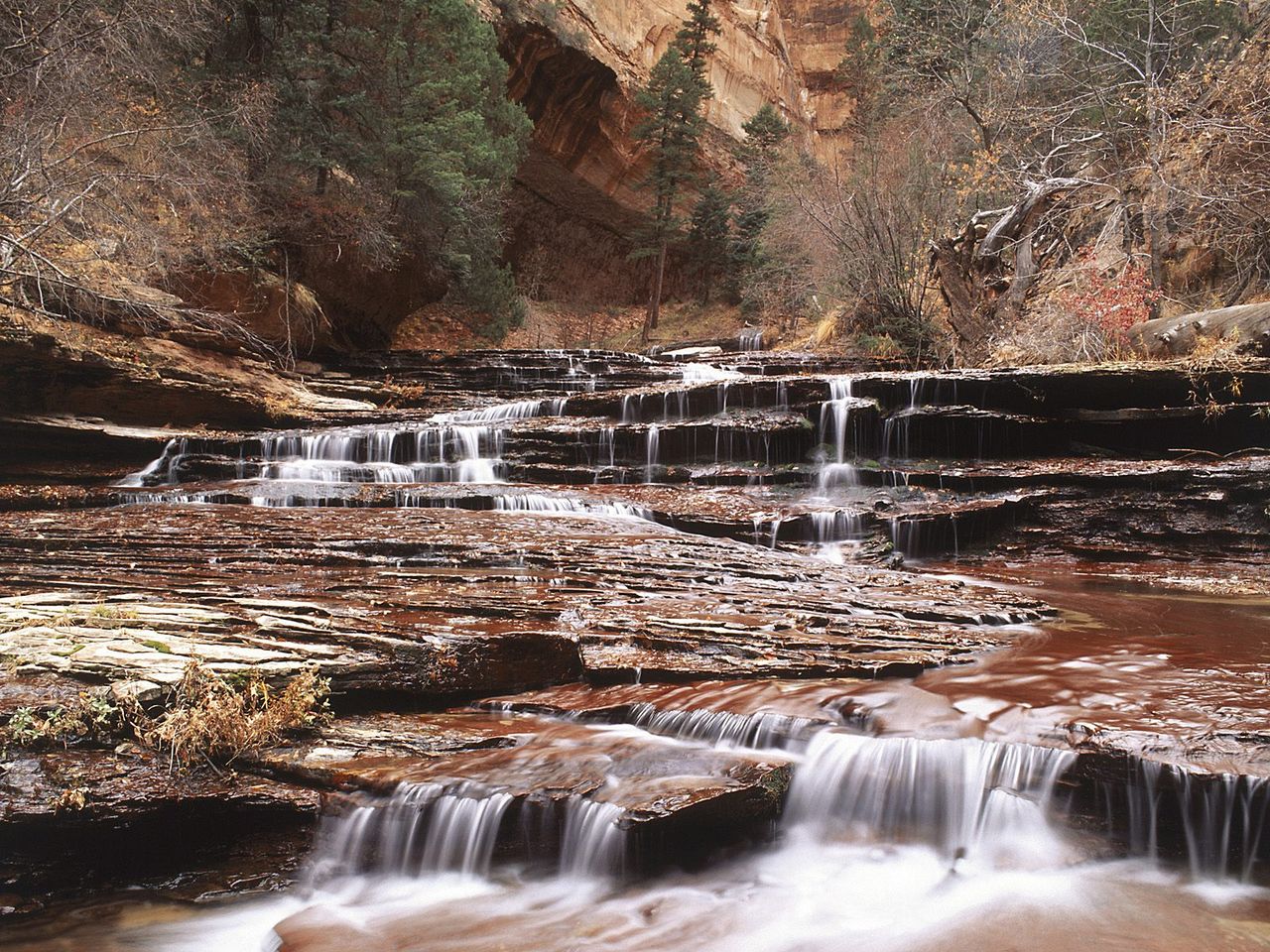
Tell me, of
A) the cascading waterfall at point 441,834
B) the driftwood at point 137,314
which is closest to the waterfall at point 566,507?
the driftwood at point 137,314

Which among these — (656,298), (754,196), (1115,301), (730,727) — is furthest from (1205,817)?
(754,196)

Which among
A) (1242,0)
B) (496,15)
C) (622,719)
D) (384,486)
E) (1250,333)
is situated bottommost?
(622,719)

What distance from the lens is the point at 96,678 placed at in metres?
3.81

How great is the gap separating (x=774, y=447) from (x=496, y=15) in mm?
21821

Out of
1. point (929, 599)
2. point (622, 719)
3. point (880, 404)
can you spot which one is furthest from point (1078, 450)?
point (622, 719)

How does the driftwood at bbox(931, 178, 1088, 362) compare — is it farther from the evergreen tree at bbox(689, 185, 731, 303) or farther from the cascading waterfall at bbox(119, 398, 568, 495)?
the evergreen tree at bbox(689, 185, 731, 303)

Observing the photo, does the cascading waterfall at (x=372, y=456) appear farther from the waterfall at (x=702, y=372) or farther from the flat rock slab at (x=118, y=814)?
the flat rock slab at (x=118, y=814)

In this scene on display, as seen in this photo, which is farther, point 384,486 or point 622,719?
point 384,486

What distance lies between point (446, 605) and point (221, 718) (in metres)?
1.96

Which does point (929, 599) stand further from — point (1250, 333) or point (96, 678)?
point (1250, 333)

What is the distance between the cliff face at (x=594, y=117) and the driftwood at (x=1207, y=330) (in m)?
15.4

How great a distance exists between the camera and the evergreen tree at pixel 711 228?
33.6m

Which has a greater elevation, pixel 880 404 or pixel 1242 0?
pixel 1242 0

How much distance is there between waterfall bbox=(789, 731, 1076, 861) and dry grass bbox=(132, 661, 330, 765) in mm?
2680
